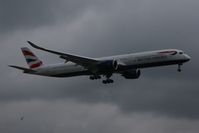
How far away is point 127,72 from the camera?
122 meters

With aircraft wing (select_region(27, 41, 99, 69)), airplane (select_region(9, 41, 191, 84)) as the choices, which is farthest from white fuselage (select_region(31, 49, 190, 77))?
aircraft wing (select_region(27, 41, 99, 69))

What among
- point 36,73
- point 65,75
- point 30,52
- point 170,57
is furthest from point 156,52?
point 30,52

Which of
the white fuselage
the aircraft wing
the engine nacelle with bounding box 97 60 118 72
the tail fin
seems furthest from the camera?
the tail fin

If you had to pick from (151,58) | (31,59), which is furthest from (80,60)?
(31,59)

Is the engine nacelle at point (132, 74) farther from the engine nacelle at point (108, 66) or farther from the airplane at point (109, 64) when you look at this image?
the engine nacelle at point (108, 66)

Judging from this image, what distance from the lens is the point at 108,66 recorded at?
114750 mm

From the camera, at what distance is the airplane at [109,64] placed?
111m

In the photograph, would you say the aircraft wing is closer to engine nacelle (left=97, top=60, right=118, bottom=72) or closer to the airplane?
the airplane

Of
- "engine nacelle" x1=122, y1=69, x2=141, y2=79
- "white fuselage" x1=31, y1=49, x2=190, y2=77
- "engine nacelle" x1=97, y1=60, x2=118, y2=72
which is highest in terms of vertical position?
"white fuselage" x1=31, y1=49, x2=190, y2=77

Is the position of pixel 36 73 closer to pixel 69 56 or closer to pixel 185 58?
pixel 69 56

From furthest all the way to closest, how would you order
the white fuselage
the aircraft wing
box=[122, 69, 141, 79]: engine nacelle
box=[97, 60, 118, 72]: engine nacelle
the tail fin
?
the tail fin → box=[122, 69, 141, 79]: engine nacelle → the aircraft wing → box=[97, 60, 118, 72]: engine nacelle → the white fuselage

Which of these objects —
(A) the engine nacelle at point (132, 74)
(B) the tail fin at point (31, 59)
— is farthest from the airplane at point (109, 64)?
(B) the tail fin at point (31, 59)

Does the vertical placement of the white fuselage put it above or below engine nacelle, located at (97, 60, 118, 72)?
above

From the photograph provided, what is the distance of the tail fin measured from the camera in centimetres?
13162
